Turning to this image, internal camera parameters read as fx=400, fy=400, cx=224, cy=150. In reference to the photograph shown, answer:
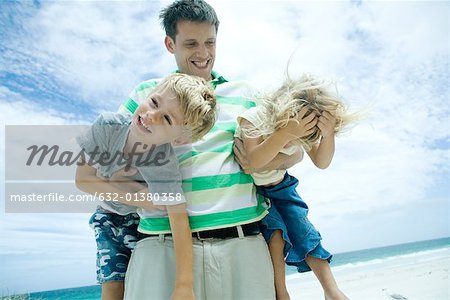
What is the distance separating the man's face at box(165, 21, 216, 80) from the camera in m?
2.07

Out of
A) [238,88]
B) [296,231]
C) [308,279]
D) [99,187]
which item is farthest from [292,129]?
[308,279]

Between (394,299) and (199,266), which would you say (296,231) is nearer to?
(199,266)

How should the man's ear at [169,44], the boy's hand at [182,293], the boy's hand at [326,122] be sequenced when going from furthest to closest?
the man's ear at [169,44] < the boy's hand at [326,122] < the boy's hand at [182,293]

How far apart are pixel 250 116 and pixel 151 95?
1.49 feet

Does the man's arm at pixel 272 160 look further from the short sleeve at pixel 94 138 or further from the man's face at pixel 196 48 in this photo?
the short sleeve at pixel 94 138

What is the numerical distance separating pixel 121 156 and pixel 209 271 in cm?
62

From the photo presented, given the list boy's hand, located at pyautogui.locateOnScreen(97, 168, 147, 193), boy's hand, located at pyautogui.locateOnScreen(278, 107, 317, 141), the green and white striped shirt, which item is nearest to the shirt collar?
the green and white striped shirt

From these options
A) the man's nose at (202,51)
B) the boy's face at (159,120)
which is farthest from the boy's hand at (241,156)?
the man's nose at (202,51)

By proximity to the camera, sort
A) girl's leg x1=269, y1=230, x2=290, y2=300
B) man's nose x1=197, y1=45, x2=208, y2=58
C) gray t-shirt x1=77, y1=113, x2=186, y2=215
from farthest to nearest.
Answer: man's nose x1=197, y1=45, x2=208, y2=58
girl's leg x1=269, y1=230, x2=290, y2=300
gray t-shirt x1=77, y1=113, x2=186, y2=215

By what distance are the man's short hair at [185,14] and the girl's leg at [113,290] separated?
1309 millimetres

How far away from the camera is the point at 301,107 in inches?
69.9

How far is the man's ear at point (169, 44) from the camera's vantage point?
2.19 m

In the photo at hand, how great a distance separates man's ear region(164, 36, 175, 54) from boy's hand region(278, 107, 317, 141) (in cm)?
84

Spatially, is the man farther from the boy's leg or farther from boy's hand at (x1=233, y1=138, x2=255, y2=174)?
the boy's leg
